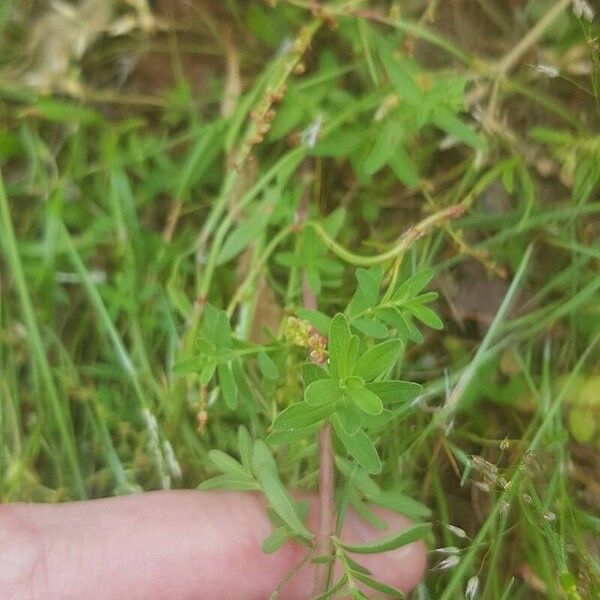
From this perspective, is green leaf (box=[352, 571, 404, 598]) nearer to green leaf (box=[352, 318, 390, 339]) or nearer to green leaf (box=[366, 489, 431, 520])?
green leaf (box=[366, 489, 431, 520])

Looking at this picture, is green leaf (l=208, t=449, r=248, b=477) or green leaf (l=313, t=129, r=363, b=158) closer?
green leaf (l=208, t=449, r=248, b=477)

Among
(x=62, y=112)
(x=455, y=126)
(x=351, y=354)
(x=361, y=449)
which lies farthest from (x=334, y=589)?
(x=62, y=112)

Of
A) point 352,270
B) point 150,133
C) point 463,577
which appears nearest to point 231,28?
point 150,133

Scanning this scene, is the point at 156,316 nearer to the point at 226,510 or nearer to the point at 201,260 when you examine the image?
the point at 201,260

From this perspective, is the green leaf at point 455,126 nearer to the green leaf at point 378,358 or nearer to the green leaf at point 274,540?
the green leaf at point 378,358

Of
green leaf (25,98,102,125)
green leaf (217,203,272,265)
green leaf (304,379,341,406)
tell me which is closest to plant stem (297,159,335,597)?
green leaf (304,379,341,406)

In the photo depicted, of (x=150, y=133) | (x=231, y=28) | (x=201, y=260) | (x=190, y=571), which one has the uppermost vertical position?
(x=231, y=28)

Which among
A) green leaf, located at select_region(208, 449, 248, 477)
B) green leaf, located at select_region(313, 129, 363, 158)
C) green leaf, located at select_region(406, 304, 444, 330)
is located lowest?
green leaf, located at select_region(208, 449, 248, 477)

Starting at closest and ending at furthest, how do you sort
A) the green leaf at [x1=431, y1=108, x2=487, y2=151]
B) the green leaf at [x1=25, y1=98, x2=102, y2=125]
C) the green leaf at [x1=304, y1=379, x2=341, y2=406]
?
the green leaf at [x1=304, y1=379, x2=341, y2=406] < the green leaf at [x1=431, y1=108, x2=487, y2=151] < the green leaf at [x1=25, y1=98, x2=102, y2=125]
